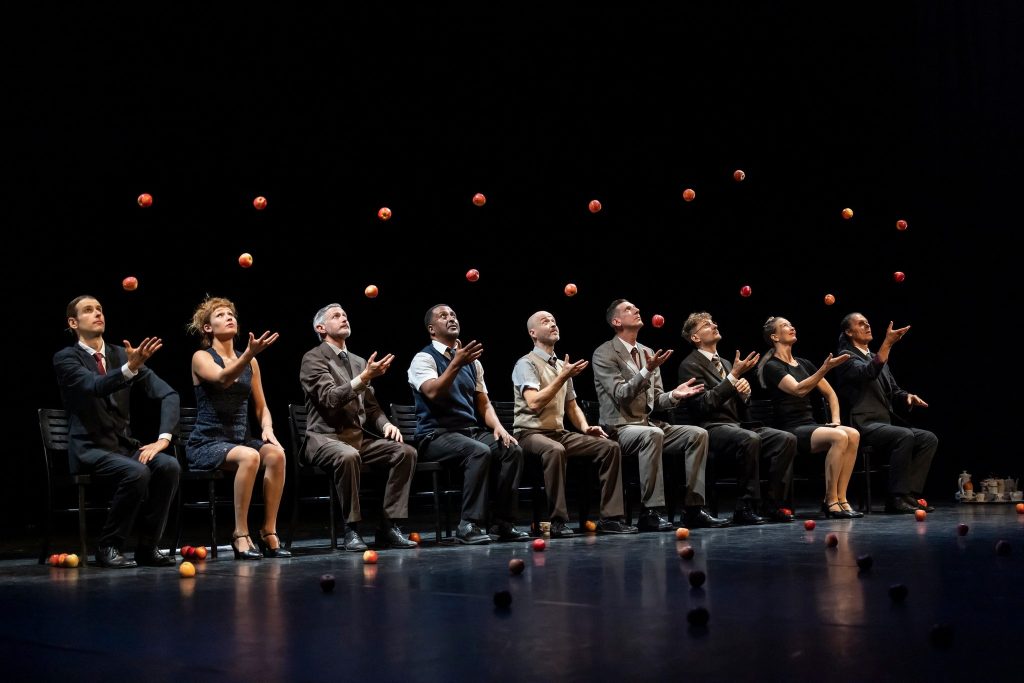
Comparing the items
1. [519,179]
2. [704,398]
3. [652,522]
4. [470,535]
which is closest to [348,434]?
[470,535]

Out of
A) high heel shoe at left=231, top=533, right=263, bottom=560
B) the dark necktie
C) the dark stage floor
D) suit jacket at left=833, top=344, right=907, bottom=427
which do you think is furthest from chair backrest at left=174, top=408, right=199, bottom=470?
suit jacket at left=833, top=344, right=907, bottom=427

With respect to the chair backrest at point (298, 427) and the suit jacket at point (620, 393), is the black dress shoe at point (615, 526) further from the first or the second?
the chair backrest at point (298, 427)

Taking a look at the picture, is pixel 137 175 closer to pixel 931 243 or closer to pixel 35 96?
pixel 35 96

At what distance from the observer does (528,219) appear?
7.08m

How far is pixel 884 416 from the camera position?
6492mm

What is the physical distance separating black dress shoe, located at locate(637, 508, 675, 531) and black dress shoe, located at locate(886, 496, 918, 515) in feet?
5.33

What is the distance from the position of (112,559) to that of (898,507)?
4.40 metres

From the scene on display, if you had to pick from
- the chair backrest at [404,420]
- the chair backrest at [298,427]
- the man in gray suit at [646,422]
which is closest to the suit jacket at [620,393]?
the man in gray suit at [646,422]

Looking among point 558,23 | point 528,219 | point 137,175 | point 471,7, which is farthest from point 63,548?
point 558,23

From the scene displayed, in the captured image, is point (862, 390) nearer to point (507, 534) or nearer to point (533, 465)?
point (533, 465)

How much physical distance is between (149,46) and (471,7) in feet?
7.07

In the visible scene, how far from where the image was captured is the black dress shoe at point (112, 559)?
416 cm

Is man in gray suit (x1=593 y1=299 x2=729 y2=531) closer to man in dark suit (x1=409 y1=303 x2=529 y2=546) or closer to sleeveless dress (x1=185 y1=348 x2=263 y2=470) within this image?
man in dark suit (x1=409 y1=303 x2=529 y2=546)

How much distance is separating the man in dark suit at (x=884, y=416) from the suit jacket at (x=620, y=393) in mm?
1415
